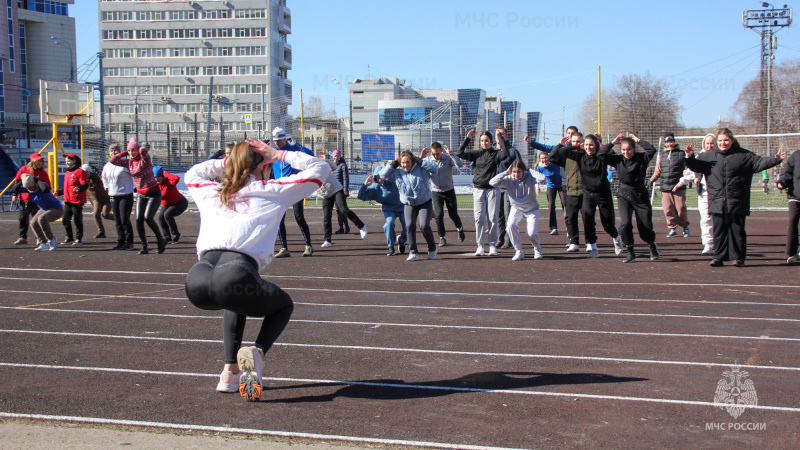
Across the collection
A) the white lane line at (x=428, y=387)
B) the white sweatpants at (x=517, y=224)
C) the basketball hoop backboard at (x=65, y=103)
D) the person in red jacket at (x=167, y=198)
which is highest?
the basketball hoop backboard at (x=65, y=103)

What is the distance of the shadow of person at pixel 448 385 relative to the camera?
4770 millimetres

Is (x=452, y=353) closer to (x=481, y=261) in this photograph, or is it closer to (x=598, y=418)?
(x=598, y=418)

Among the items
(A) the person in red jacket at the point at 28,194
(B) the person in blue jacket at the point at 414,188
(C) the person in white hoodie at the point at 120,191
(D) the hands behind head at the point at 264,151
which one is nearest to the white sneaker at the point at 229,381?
(D) the hands behind head at the point at 264,151

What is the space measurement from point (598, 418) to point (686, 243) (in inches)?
445

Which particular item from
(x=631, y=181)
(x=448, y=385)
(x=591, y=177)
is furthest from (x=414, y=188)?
(x=448, y=385)

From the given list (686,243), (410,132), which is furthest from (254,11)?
(686,243)

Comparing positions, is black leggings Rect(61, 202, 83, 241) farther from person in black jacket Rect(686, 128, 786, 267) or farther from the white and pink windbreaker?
the white and pink windbreaker

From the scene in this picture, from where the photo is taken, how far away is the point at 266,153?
4.54 metres

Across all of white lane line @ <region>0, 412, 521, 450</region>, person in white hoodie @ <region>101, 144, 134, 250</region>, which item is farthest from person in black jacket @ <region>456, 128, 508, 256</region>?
white lane line @ <region>0, 412, 521, 450</region>

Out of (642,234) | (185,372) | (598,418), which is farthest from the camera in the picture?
(642,234)

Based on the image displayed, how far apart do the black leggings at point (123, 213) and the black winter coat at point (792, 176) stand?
11103 mm

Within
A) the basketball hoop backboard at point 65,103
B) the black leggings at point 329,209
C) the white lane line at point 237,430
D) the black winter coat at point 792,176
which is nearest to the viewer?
the white lane line at point 237,430

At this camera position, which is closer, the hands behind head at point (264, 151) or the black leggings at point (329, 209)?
the hands behind head at point (264, 151)

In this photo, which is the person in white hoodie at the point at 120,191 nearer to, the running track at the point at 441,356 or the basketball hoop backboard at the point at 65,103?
the running track at the point at 441,356
